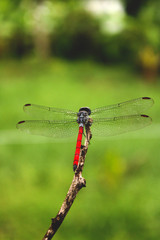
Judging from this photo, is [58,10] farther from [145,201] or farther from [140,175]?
[145,201]

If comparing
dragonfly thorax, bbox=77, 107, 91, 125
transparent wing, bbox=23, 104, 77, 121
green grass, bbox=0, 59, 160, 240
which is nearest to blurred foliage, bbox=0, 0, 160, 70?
green grass, bbox=0, 59, 160, 240

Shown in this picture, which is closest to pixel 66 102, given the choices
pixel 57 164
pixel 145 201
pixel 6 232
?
pixel 57 164

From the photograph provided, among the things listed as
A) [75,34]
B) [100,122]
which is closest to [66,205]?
[100,122]

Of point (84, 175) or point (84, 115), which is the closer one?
point (84, 115)

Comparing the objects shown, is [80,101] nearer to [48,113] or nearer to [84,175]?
[84,175]

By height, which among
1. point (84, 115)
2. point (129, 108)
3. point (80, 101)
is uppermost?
point (80, 101)

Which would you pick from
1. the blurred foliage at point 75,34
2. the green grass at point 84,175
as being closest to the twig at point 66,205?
the green grass at point 84,175
